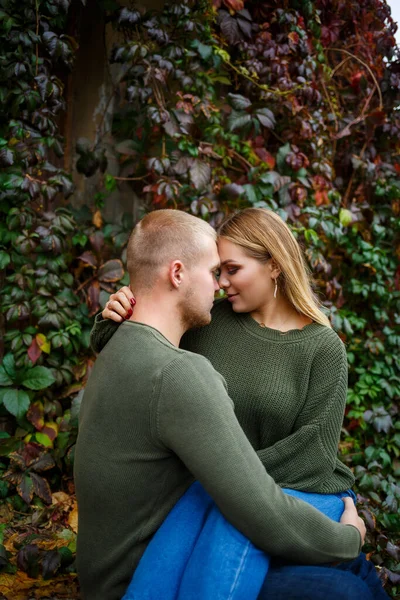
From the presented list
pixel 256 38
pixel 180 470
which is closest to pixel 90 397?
pixel 180 470

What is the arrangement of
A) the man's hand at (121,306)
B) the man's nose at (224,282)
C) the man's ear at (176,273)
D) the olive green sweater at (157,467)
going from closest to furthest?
the olive green sweater at (157,467)
the man's ear at (176,273)
the man's hand at (121,306)
the man's nose at (224,282)

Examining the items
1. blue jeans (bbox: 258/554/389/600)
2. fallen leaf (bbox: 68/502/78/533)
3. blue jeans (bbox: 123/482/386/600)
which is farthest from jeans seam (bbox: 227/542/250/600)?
fallen leaf (bbox: 68/502/78/533)

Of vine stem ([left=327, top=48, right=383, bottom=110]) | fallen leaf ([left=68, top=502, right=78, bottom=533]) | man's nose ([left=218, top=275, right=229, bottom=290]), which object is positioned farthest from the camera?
vine stem ([left=327, top=48, right=383, bottom=110])

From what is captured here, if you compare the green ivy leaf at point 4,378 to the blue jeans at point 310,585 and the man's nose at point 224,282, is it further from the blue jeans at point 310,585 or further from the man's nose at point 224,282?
the blue jeans at point 310,585

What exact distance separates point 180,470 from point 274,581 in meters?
0.34

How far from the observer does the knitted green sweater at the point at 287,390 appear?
181 centimetres

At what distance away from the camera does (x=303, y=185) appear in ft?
11.6

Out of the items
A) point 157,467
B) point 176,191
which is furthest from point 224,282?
point 176,191

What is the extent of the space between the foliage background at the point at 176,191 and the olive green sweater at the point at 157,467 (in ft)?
3.48

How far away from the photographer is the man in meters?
1.36

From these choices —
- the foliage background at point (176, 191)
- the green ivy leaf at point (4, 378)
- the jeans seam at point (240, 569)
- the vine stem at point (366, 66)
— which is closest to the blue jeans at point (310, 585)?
the jeans seam at point (240, 569)

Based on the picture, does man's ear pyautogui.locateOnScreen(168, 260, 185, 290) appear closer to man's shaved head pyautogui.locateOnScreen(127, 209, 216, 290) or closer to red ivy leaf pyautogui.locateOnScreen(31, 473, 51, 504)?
man's shaved head pyautogui.locateOnScreen(127, 209, 216, 290)

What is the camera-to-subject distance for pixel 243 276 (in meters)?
2.01

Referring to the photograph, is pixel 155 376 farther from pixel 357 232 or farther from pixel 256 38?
pixel 357 232
